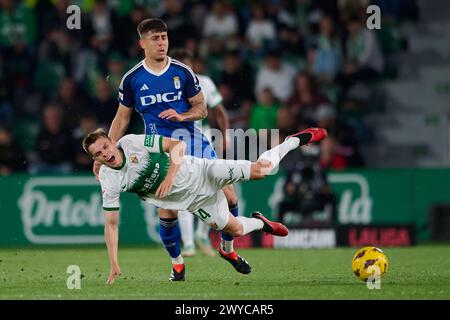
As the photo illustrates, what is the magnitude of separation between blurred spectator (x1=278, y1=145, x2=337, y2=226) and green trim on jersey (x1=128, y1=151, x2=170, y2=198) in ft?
23.0

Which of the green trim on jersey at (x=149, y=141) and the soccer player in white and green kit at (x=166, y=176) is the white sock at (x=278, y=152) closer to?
the soccer player in white and green kit at (x=166, y=176)

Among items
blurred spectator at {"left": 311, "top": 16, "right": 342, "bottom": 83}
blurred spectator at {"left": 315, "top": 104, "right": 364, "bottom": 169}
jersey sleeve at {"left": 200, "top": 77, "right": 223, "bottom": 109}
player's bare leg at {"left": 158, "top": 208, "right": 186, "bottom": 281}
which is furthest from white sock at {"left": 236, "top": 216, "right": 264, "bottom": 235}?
blurred spectator at {"left": 311, "top": 16, "right": 342, "bottom": 83}

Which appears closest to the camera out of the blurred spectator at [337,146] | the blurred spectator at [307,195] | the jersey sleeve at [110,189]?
the jersey sleeve at [110,189]

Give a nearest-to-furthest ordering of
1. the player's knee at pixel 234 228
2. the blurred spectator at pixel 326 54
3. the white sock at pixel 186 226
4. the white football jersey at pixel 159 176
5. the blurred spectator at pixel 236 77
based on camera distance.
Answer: the white football jersey at pixel 159 176
the player's knee at pixel 234 228
the white sock at pixel 186 226
the blurred spectator at pixel 236 77
the blurred spectator at pixel 326 54

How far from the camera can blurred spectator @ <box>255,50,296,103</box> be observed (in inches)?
747

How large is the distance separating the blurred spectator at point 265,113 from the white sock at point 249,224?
23.6 feet

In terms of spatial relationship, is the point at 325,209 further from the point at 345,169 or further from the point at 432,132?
the point at 432,132

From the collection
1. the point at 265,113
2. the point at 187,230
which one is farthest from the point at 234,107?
the point at 187,230

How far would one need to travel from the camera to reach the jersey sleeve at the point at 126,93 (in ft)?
35.9

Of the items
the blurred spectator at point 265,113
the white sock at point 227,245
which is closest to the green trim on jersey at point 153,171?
the white sock at point 227,245

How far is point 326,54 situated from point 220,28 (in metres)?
1.89

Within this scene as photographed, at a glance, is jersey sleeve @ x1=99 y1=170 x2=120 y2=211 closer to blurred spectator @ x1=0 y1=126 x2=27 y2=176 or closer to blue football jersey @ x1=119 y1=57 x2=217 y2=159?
blue football jersey @ x1=119 y1=57 x2=217 y2=159
